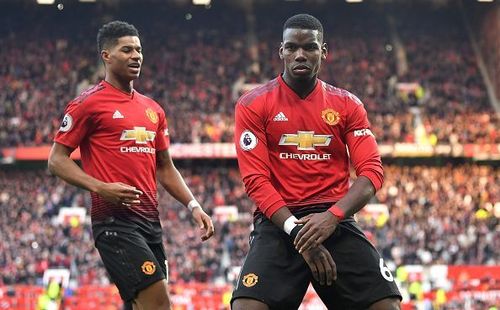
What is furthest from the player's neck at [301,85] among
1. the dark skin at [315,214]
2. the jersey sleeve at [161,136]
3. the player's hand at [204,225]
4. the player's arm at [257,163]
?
the jersey sleeve at [161,136]

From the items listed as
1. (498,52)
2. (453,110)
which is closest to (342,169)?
(453,110)

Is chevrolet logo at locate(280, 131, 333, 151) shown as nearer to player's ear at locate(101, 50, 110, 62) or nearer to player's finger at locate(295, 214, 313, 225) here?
player's finger at locate(295, 214, 313, 225)

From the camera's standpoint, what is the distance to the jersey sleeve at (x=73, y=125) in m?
6.81

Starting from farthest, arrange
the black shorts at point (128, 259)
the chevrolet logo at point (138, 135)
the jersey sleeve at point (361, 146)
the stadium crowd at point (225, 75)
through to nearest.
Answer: the stadium crowd at point (225, 75), the chevrolet logo at point (138, 135), the black shorts at point (128, 259), the jersey sleeve at point (361, 146)

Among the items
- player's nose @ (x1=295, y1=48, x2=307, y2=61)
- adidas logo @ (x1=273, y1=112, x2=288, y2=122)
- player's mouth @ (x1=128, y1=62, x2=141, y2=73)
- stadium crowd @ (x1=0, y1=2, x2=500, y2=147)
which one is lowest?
stadium crowd @ (x1=0, y1=2, x2=500, y2=147)

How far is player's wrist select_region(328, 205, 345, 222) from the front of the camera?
5.49 metres

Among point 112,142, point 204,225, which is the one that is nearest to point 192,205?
point 204,225

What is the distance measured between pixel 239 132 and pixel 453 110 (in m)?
31.5

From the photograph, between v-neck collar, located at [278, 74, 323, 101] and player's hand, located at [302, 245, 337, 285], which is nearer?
player's hand, located at [302, 245, 337, 285]

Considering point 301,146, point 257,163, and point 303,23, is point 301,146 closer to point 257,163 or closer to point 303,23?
point 257,163

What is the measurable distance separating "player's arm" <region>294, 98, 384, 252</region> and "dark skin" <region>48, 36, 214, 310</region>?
1445 mm

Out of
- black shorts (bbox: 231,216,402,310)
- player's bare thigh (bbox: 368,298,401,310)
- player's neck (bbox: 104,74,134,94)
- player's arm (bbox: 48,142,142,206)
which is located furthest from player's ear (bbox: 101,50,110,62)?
player's bare thigh (bbox: 368,298,401,310)

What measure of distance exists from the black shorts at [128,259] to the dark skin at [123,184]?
0.06m

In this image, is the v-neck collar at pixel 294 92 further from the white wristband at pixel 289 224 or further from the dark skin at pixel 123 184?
the dark skin at pixel 123 184
